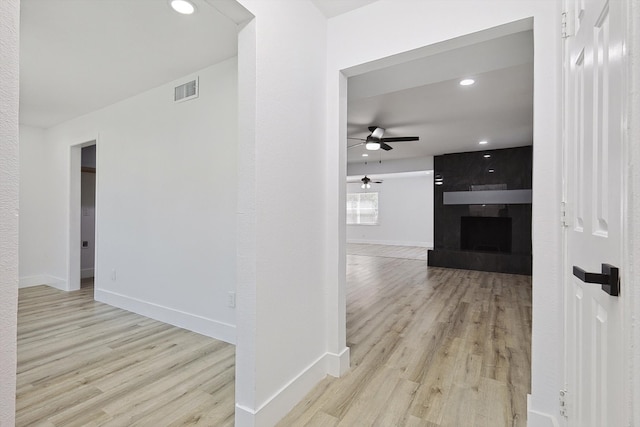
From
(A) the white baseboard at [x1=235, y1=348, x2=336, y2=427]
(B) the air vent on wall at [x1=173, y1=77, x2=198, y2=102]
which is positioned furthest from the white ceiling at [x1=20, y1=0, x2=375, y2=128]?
(A) the white baseboard at [x1=235, y1=348, x2=336, y2=427]

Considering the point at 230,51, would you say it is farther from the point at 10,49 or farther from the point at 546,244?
the point at 546,244

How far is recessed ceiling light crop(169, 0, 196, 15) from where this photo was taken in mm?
1958

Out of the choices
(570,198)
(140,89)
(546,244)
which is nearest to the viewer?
(570,198)

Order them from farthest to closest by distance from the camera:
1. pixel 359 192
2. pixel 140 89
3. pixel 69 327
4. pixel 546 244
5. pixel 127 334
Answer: pixel 359 192
pixel 140 89
pixel 69 327
pixel 127 334
pixel 546 244

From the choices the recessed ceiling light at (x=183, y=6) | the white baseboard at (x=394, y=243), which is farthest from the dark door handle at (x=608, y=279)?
the white baseboard at (x=394, y=243)

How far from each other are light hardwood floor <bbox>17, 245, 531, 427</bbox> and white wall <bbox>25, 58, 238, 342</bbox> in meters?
0.30

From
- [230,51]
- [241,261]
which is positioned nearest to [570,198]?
[241,261]

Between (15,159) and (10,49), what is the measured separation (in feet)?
0.88

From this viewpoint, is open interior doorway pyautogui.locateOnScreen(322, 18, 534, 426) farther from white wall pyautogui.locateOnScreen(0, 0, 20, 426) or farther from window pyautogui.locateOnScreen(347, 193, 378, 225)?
window pyautogui.locateOnScreen(347, 193, 378, 225)

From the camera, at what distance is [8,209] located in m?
0.74

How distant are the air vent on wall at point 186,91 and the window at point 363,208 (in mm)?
9025

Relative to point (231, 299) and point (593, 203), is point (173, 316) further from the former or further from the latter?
point (593, 203)

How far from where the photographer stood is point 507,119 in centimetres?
472

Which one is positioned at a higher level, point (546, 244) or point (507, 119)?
point (507, 119)
